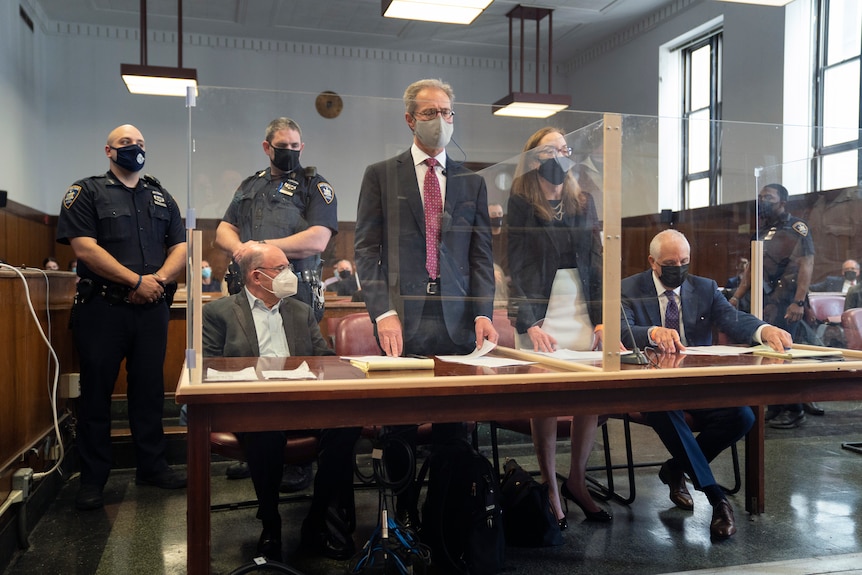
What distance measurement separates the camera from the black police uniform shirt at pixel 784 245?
9.15 ft

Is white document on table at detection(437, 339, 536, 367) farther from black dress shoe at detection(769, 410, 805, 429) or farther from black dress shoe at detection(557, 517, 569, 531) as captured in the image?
black dress shoe at detection(769, 410, 805, 429)

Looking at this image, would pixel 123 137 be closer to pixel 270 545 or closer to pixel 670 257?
pixel 270 545

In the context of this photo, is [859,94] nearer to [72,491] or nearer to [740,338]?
[740,338]

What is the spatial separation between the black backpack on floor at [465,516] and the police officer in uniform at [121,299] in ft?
4.72

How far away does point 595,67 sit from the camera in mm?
9453

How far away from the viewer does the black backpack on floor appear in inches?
87.0

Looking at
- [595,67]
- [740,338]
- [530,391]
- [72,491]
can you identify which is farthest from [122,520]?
[595,67]

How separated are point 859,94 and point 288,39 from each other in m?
6.32


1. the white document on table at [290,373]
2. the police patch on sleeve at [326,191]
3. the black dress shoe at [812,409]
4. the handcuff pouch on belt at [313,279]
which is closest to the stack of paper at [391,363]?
the white document on table at [290,373]

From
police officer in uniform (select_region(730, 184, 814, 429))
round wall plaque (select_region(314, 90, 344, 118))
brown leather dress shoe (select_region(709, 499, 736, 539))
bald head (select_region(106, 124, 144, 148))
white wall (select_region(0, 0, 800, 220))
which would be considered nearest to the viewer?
round wall plaque (select_region(314, 90, 344, 118))

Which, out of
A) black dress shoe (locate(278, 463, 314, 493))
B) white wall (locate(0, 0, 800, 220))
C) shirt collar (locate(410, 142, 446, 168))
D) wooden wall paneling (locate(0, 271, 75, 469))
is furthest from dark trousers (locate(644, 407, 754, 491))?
white wall (locate(0, 0, 800, 220))

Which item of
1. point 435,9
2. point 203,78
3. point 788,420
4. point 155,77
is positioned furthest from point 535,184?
point 203,78

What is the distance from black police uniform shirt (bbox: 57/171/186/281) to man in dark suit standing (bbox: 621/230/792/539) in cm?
209

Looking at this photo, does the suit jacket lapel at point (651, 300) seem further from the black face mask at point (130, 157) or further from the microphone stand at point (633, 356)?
the black face mask at point (130, 157)
